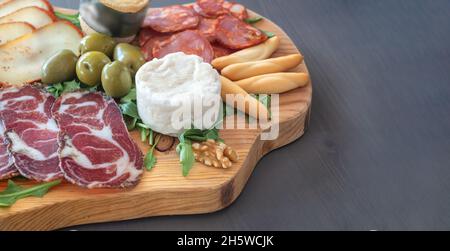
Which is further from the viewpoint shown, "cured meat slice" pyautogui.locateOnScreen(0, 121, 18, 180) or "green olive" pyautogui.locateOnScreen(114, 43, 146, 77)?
"green olive" pyautogui.locateOnScreen(114, 43, 146, 77)

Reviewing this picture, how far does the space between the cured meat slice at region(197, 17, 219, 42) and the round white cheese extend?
0.38 meters

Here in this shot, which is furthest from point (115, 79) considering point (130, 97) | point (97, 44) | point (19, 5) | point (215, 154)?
point (19, 5)

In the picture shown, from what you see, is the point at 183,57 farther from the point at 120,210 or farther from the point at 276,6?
the point at 276,6

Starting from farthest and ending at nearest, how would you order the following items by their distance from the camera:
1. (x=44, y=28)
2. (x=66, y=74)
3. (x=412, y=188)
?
(x=44, y=28)
(x=66, y=74)
(x=412, y=188)

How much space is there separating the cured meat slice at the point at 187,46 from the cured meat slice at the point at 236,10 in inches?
10.4

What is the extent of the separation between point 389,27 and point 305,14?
0.43 metres

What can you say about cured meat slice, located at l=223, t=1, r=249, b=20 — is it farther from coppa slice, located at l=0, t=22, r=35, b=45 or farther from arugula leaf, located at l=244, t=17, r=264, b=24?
coppa slice, located at l=0, t=22, r=35, b=45

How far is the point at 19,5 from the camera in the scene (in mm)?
2828

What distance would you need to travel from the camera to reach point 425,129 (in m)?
2.61

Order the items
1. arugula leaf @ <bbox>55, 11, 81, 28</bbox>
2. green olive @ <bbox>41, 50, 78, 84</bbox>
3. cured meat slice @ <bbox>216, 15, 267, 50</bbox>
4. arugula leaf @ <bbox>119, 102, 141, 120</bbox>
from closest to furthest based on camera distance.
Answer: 1. arugula leaf @ <bbox>119, 102, 141, 120</bbox>
2. green olive @ <bbox>41, 50, 78, 84</bbox>
3. cured meat slice @ <bbox>216, 15, 267, 50</bbox>
4. arugula leaf @ <bbox>55, 11, 81, 28</bbox>

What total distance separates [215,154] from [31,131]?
66 centimetres

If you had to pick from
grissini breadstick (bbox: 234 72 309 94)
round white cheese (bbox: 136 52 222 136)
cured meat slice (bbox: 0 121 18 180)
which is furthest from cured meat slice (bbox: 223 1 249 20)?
cured meat slice (bbox: 0 121 18 180)

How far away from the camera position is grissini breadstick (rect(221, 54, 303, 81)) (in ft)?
8.34
